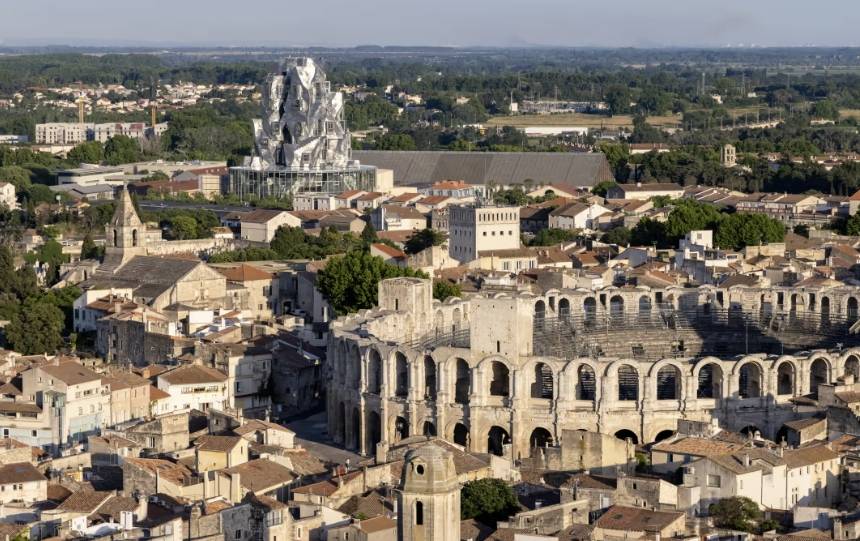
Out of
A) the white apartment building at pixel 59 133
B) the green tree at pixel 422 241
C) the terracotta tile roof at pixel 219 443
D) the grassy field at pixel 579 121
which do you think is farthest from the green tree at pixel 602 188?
the terracotta tile roof at pixel 219 443

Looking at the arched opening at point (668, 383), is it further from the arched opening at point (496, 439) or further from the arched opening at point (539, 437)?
the arched opening at point (496, 439)

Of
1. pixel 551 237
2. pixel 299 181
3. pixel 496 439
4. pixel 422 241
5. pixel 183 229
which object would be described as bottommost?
pixel 299 181

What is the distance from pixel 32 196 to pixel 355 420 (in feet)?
187

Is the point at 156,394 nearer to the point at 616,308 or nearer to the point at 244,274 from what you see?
the point at 616,308

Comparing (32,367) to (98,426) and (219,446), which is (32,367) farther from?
(219,446)

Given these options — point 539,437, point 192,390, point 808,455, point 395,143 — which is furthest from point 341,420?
point 395,143

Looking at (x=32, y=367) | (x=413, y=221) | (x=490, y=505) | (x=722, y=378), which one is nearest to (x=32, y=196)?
(x=413, y=221)

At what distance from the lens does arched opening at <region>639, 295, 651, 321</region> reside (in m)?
58.6

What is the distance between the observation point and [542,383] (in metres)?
49.4

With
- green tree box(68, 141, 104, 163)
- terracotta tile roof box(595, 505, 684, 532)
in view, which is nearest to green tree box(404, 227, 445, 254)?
terracotta tile roof box(595, 505, 684, 532)

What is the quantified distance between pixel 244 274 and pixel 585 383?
21.1 metres

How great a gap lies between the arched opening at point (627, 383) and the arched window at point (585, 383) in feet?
1.94

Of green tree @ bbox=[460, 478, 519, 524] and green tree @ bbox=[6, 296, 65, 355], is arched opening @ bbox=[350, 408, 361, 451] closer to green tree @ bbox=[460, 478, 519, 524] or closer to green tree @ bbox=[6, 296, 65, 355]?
green tree @ bbox=[460, 478, 519, 524]

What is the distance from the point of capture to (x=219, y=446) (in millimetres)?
41156
